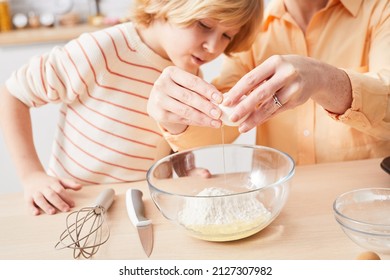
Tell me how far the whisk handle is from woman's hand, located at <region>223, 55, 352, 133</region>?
0.95 feet

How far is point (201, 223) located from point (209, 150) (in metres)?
0.25

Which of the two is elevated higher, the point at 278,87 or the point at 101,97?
the point at 278,87

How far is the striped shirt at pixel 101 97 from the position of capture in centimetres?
128

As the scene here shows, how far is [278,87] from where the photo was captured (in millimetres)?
865

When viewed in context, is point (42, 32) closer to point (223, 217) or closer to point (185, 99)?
point (185, 99)

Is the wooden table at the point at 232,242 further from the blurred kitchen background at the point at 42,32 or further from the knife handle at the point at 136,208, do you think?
the blurred kitchen background at the point at 42,32

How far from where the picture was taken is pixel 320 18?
129 cm

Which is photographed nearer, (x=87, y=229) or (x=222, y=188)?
(x=87, y=229)

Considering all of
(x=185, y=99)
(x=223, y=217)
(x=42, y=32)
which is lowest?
(x=42, y=32)

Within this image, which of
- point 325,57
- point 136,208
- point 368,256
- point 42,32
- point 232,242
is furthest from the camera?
point 42,32

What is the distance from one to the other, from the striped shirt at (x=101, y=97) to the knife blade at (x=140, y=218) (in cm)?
38

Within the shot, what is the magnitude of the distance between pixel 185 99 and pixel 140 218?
222 mm

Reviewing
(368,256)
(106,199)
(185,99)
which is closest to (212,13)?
(185,99)

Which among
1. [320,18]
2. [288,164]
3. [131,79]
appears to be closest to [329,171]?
[288,164]
